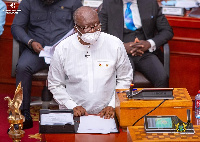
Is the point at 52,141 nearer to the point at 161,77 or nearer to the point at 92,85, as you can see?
the point at 92,85

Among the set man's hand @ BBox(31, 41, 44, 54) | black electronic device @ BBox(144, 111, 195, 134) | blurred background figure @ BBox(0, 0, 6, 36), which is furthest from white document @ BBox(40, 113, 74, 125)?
blurred background figure @ BBox(0, 0, 6, 36)

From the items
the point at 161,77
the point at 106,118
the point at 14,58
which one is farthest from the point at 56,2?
the point at 106,118

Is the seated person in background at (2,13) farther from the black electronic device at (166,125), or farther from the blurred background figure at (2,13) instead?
the black electronic device at (166,125)

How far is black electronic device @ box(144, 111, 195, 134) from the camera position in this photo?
Answer: 2572mm

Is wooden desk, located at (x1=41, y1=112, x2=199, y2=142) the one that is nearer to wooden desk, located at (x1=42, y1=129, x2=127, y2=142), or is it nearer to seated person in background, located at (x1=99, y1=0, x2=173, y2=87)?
wooden desk, located at (x1=42, y1=129, x2=127, y2=142)

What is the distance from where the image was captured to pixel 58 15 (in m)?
4.62

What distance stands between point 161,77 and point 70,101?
3.96 feet

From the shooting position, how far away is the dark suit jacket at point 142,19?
15.0 feet

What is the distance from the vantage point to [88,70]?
3482 millimetres

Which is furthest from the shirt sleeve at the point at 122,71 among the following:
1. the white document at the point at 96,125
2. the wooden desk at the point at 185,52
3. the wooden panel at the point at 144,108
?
the wooden desk at the point at 185,52

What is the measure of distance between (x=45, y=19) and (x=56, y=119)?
194 cm

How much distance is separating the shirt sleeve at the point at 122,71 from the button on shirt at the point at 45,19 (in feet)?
4.02

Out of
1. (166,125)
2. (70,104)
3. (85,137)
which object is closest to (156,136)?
(166,125)

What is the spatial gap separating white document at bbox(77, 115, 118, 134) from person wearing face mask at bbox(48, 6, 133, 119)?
398mm
